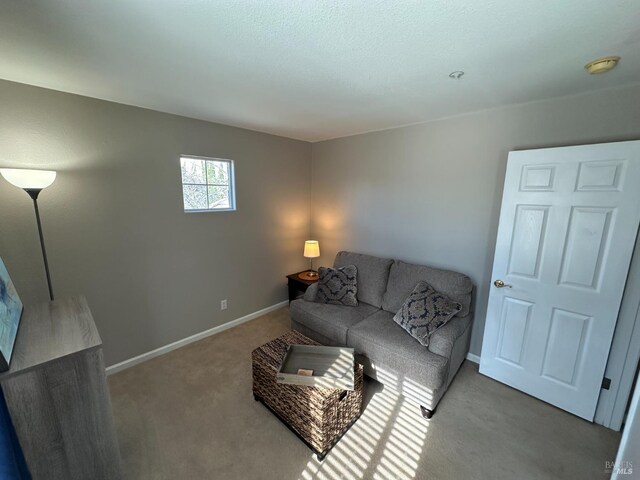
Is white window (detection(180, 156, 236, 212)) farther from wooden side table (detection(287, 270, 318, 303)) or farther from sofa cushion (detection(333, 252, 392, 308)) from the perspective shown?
sofa cushion (detection(333, 252, 392, 308))

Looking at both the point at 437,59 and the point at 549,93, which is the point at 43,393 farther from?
the point at 549,93

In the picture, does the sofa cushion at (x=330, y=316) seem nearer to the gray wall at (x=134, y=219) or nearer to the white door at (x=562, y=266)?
the gray wall at (x=134, y=219)

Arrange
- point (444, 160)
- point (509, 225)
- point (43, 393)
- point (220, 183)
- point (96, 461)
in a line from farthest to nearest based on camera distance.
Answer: point (220, 183), point (444, 160), point (509, 225), point (96, 461), point (43, 393)

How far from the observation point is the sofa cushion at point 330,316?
2.40 metres

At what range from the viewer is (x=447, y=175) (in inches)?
102

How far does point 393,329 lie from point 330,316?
60cm

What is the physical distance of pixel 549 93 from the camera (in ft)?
6.17

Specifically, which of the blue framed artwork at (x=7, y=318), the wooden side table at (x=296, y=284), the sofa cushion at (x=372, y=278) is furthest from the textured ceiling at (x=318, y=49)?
the wooden side table at (x=296, y=284)

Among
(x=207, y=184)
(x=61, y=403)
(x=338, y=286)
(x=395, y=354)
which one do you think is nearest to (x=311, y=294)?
(x=338, y=286)

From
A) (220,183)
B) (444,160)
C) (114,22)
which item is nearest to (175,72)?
(114,22)

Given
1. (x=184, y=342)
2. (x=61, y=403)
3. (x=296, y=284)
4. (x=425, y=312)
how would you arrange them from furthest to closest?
(x=296, y=284), (x=184, y=342), (x=425, y=312), (x=61, y=403)

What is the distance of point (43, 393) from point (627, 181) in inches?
132

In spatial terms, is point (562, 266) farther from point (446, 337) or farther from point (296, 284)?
point (296, 284)

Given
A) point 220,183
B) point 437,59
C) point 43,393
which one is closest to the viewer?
point 43,393
